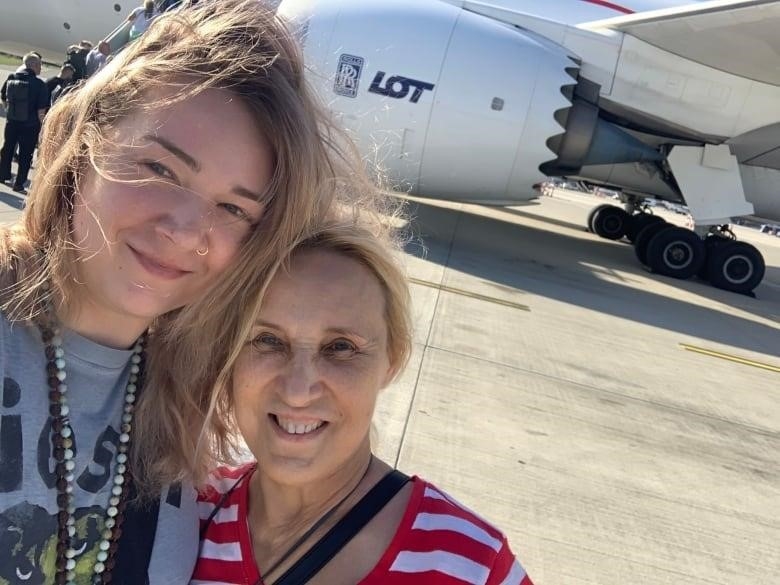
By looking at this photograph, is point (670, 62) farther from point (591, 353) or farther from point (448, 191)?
point (591, 353)

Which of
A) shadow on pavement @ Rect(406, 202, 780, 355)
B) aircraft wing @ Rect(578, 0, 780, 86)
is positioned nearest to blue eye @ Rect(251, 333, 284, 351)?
shadow on pavement @ Rect(406, 202, 780, 355)

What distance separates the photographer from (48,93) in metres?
8.73

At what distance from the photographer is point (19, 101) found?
836 cm

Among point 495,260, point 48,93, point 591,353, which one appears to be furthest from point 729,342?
point 48,93

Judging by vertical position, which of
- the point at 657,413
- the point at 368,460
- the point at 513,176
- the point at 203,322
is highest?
the point at 513,176

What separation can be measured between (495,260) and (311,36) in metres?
3.77

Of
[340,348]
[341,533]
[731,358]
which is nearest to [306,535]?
[341,533]

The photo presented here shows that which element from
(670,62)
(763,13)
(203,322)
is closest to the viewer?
(203,322)

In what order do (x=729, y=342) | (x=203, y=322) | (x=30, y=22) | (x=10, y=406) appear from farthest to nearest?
(x=30, y=22) → (x=729, y=342) → (x=203, y=322) → (x=10, y=406)

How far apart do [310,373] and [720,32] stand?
973 cm

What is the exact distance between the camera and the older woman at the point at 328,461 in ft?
4.00

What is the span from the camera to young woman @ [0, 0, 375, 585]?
115 centimetres

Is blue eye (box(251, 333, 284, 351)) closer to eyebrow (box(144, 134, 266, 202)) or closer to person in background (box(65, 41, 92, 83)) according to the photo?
eyebrow (box(144, 134, 266, 202))

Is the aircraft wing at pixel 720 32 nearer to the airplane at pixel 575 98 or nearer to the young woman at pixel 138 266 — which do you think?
the airplane at pixel 575 98
